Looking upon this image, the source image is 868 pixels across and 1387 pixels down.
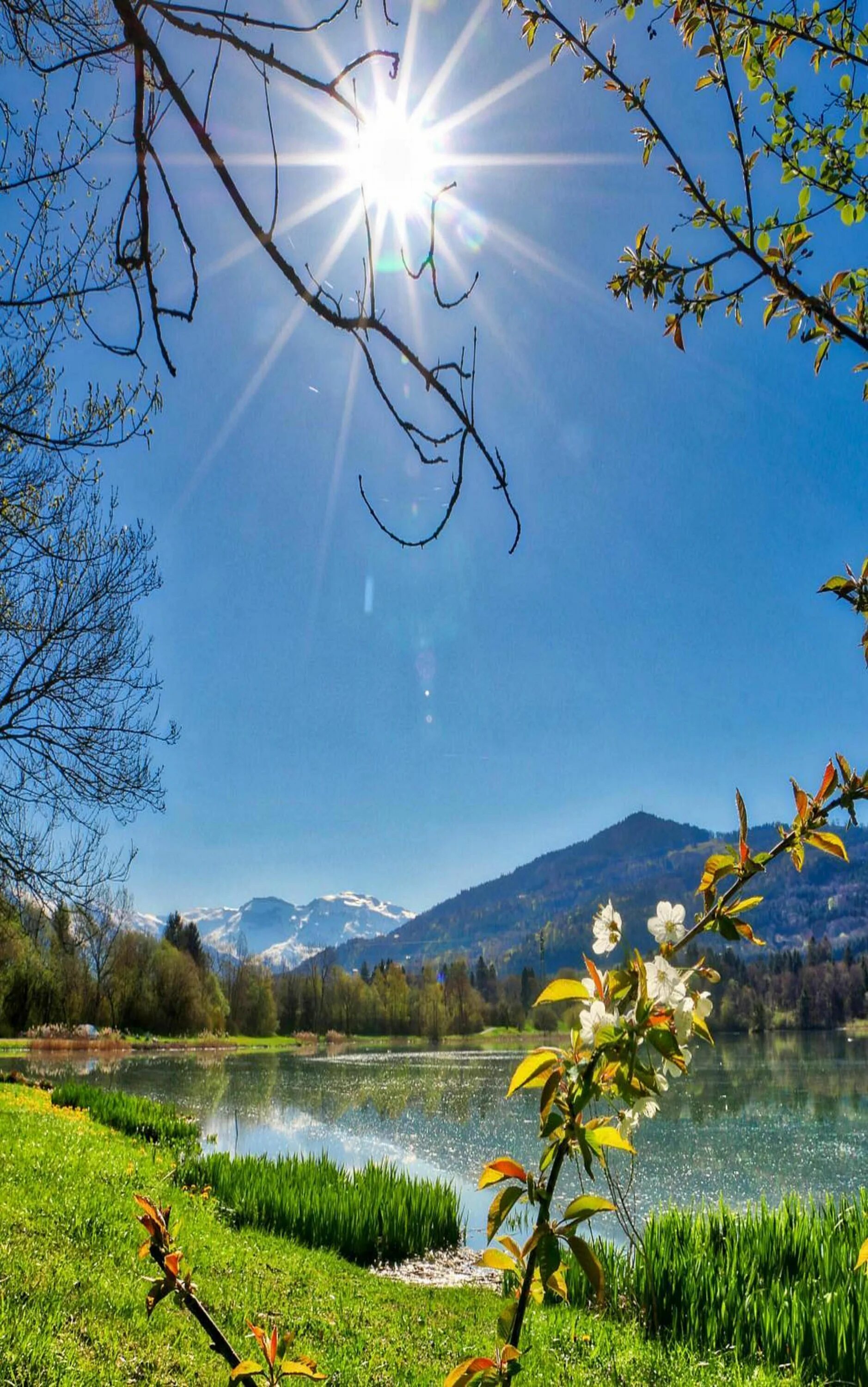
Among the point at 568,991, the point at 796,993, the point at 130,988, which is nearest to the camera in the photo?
the point at 568,991

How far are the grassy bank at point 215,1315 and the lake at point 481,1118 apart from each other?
333 centimetres

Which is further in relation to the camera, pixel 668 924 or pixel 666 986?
pixel 668 924

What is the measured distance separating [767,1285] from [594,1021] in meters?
7.19

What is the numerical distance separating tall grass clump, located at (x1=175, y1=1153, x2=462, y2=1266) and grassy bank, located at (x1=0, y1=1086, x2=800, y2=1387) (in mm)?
601

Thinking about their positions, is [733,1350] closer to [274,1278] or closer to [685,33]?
[274,1278]

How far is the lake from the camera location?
15250mm

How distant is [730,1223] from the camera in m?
7.15

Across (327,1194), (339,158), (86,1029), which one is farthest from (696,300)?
(86,1029)

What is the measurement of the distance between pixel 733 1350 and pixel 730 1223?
210 centimetres

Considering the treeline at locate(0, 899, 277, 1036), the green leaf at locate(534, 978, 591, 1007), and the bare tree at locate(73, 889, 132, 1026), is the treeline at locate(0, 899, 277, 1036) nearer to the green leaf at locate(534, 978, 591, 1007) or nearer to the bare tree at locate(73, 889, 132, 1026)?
the bare tree at locate(73, 889, 132, 1026)

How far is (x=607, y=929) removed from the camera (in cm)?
115

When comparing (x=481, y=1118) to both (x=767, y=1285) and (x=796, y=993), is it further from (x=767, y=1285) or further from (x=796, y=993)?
(x=796, y=993)

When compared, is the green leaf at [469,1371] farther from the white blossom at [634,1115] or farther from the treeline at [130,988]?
the treeline at [130,988]

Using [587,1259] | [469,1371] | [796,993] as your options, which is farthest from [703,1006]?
[796,993]
